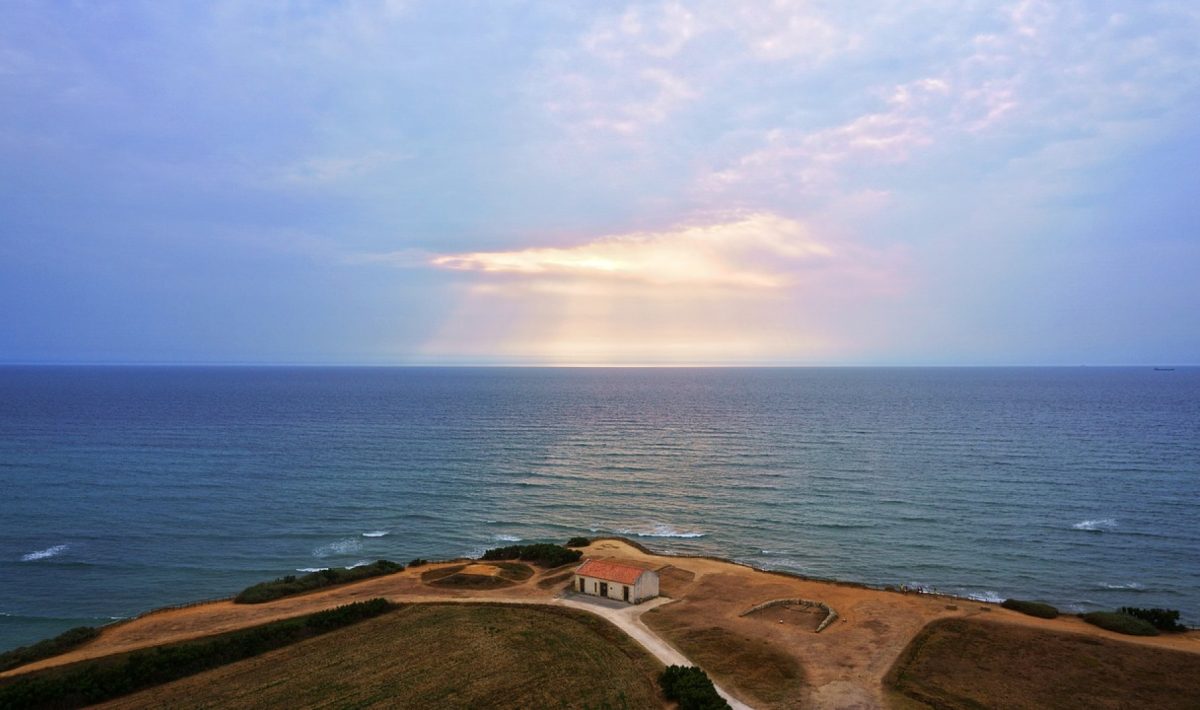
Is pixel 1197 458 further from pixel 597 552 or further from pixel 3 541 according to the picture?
pixel 3 541

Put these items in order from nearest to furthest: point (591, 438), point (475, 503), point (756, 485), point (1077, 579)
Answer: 1. point (1077, 579)
2. point (475, 503)
3. point (756, 485)
4. point (591, 438)

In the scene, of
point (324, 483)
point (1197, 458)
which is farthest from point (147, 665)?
point (1197, 458)

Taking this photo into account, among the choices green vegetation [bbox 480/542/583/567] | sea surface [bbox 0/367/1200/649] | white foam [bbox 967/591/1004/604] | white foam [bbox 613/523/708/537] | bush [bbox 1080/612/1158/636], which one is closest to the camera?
bush [bbox 1080/612/1158/636]

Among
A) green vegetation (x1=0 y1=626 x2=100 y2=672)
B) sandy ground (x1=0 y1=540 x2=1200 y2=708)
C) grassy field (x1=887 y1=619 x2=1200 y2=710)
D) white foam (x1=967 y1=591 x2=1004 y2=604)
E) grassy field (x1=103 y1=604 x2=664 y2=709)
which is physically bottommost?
white foam (x1=967 y1=591 x2=1004 y2=604)

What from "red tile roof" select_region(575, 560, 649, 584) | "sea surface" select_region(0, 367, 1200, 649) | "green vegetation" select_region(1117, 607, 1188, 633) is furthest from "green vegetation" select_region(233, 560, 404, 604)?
"green vegetation" select_region(1117, 607, 1188, 633)

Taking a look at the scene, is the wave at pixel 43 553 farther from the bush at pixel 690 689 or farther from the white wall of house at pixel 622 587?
the bush at pixel 690 689

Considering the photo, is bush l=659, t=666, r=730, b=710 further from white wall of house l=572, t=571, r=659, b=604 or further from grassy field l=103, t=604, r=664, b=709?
white wall of house l=572, t=571, r=659, b=604

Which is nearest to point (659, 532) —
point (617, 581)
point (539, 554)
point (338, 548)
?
point (539, 554)

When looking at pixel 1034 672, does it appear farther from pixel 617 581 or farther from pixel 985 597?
pixel 617 581
